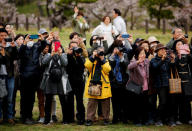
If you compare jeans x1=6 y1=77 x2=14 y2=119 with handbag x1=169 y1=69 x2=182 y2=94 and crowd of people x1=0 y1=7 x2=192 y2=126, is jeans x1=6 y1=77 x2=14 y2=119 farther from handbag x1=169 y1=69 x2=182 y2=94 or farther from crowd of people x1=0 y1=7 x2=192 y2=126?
handbag x1=169 y1=69 x2=182 y2=94

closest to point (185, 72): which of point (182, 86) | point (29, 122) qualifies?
point (182, 86)

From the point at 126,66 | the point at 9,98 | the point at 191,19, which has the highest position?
the point at 191,19

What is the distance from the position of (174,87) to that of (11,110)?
11.8ft

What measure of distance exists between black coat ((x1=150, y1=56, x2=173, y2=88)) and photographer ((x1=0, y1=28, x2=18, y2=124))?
9.76 feet

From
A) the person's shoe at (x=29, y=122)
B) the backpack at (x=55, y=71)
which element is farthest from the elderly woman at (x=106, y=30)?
the person's shoe at (x=29, y=122)

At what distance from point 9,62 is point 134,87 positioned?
2735 mm

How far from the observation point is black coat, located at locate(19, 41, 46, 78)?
732 cm

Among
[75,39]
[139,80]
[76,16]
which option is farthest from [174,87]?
[76,16]

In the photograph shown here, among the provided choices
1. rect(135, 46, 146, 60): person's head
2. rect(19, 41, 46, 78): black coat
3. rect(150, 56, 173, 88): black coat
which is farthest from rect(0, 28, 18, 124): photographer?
rect(150, 56, 173, 88): black coat

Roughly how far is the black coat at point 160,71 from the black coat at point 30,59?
2.44 metres

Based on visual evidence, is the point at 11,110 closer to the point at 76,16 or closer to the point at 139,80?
the point at 139,80

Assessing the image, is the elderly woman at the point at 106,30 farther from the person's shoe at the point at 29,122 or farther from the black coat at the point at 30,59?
the person's shoe at the point at 29,122

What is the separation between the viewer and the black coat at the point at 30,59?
7.32 m

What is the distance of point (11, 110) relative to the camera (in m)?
7.34
